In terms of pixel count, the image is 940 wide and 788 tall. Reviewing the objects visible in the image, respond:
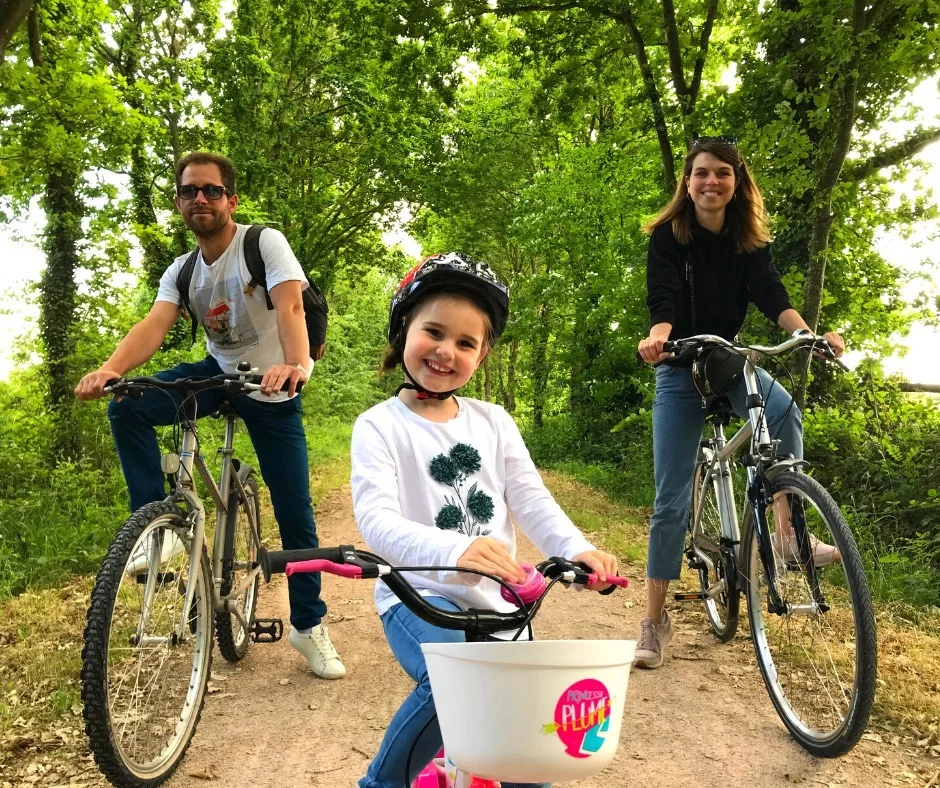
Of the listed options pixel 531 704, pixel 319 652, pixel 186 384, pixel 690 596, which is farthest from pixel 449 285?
pixel 690 596

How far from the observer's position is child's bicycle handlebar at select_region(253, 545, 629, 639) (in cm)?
147

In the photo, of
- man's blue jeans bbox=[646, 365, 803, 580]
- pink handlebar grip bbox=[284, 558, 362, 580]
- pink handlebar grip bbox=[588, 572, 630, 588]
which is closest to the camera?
pink handlebar grip bbox=[284, 558, 362, 580]

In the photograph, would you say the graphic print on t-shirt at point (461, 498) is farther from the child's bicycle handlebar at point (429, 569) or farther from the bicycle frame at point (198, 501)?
the bicycle frame at point (198, 501)

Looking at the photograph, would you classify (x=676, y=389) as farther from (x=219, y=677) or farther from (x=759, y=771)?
(x=219, y=677)

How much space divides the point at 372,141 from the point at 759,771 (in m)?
15.1

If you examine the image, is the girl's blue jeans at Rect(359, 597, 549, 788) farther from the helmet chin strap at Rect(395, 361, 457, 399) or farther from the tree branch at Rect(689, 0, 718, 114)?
the tree branch at Rect(689, 0, 718, 114)

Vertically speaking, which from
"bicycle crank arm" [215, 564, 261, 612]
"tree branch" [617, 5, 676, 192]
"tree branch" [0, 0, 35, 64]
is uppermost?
"tree branch" [617, 5, 676, 192]

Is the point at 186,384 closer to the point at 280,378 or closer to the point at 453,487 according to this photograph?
the point at 280,378

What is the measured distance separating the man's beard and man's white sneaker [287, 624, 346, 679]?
2.13 meters

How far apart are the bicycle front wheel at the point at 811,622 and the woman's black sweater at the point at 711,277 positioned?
109cm

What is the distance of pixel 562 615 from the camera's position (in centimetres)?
526

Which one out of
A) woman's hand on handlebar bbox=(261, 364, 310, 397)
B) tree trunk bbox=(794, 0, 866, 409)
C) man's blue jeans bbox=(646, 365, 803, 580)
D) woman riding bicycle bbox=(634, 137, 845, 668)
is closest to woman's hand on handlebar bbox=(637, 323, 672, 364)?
woman riding bicycle bbox=(634, 137, 845, 668)

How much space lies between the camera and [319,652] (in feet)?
13.2

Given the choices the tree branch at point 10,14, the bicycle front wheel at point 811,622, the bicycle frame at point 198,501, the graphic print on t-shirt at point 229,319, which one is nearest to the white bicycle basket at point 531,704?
the bicycle frame at point 198,501
